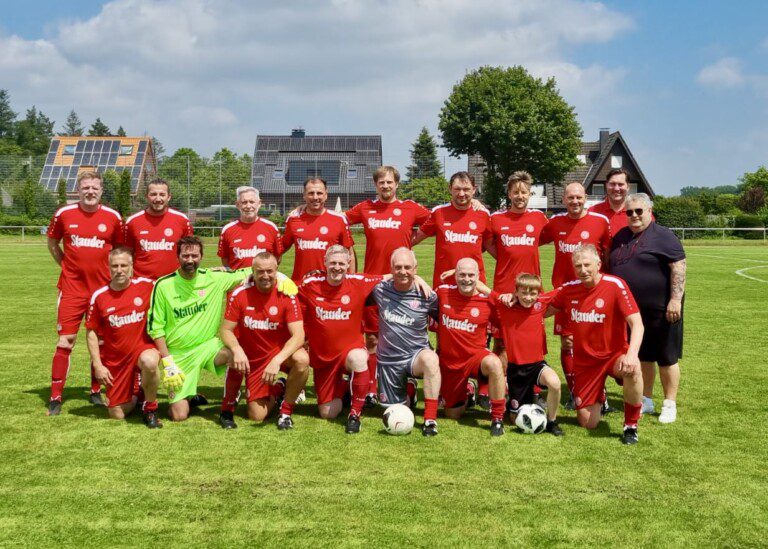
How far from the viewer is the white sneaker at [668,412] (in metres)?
5.29

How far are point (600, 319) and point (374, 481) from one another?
2.28 m

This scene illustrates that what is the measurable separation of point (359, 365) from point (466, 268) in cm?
114

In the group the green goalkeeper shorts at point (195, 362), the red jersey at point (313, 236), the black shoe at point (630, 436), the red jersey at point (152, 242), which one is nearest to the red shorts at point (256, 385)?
the green goalkeeper shorts at point (195, 362)

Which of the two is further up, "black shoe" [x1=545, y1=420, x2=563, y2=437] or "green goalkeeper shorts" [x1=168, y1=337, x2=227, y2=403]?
"green goalkeeper shorts" [x1=168, y1=337, x2=227, y2=403]

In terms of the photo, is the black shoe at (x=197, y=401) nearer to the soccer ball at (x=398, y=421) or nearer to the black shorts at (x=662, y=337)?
the soccer ball at (x=398, y=421)

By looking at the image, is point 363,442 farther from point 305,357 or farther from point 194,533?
point 194,533

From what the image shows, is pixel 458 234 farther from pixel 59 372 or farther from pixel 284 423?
pixel 59 372

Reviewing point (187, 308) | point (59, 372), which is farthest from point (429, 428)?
point (59, 372)

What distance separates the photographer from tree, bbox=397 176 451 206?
35781 millimetres

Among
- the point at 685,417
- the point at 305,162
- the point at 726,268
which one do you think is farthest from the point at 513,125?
the point at 685,417

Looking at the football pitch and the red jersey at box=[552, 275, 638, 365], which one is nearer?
the football pitch

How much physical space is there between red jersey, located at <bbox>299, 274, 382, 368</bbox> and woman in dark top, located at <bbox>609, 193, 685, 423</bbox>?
2.17 m

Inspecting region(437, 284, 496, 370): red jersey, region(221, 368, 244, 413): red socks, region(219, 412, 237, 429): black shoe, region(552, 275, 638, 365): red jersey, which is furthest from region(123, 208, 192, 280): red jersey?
region(552, 275, 638, 365): red jersey

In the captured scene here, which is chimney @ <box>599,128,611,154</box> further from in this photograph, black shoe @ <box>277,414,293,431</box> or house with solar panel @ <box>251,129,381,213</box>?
black shoe @ <box>277,414,293,431</box>
